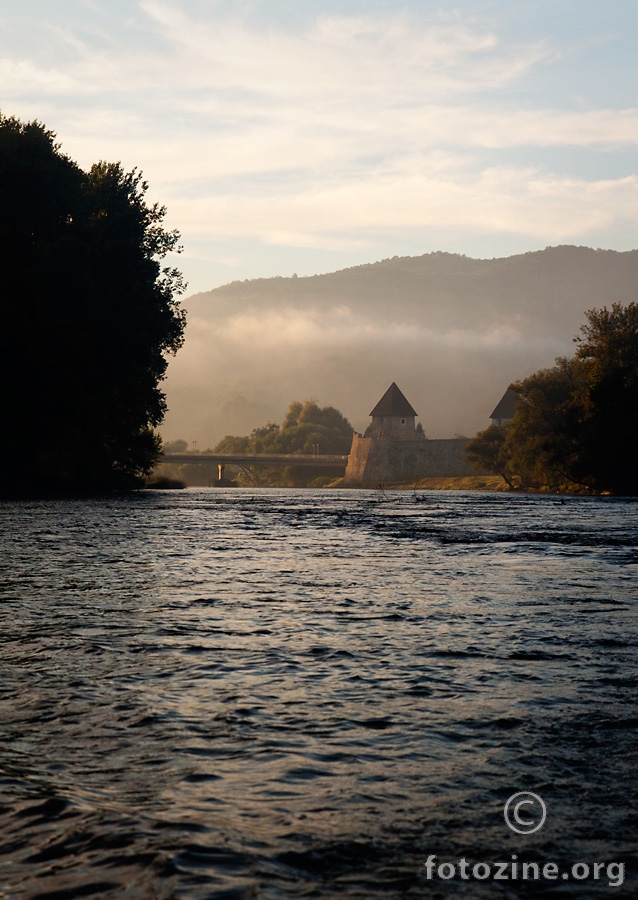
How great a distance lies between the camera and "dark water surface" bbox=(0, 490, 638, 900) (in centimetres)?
464

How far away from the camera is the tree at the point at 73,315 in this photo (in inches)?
1871

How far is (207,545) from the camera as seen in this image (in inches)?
920

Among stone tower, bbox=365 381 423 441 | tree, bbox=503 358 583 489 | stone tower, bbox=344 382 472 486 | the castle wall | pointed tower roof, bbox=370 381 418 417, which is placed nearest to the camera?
tree, bbox=503 358 583 489

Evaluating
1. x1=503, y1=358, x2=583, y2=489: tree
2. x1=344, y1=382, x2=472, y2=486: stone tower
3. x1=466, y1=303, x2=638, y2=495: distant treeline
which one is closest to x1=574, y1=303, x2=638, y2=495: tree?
x1=466, y1=303, x2=638, y2=495: distant treeline

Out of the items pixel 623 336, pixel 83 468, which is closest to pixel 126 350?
pixel 83 468

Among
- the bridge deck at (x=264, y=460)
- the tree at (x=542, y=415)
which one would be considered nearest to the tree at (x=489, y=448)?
the tree at (x=542, y=415)

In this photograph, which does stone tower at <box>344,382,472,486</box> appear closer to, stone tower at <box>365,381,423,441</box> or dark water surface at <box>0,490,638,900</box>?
stone tower at <box>365,381,423,441</box>

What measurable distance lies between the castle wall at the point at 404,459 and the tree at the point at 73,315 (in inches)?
4085

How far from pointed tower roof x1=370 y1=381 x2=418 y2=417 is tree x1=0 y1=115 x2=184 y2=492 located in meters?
135

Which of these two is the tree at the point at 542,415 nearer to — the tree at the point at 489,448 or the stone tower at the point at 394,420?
the tree at the point at 489,448

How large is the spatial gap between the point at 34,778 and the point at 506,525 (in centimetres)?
2847

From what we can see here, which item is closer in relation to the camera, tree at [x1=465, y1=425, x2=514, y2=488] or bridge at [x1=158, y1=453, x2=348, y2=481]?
tree at [x1=465, y1=425, x2=514, y2=488]

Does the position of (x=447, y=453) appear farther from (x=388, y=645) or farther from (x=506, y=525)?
(x=388, y=645)

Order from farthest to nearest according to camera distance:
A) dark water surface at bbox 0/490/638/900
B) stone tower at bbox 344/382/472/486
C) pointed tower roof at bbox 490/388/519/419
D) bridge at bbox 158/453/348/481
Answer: pointed tower roof at bbox 490/388/519/419 < bridge at bbox 158/453/348/481 < stone tower at bbox 344/382/472/486 < dark water surface at bbox 0/490/638/900
